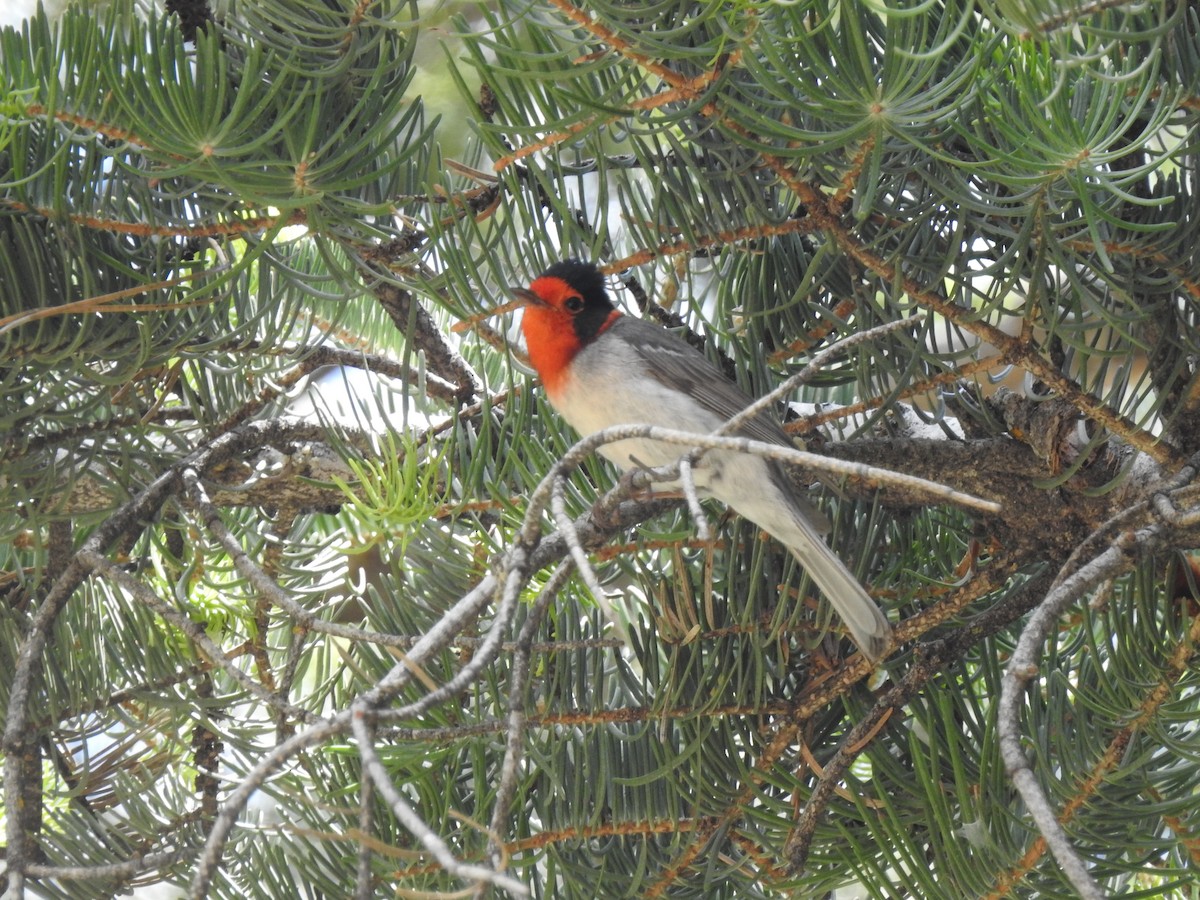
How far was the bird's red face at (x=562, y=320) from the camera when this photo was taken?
1.97 meters

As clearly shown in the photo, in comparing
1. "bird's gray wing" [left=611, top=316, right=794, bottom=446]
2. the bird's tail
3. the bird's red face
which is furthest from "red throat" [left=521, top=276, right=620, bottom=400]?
the bird's tail

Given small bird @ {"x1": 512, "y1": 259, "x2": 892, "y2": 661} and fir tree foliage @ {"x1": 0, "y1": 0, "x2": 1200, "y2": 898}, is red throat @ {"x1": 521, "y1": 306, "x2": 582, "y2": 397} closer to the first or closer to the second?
small bird @ {"x1": 512, "y1": 259, "x2": 892, "y2": 661}

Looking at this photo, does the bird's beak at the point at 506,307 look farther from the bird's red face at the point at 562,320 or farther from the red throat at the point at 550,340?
the red throat at the point at 550,340

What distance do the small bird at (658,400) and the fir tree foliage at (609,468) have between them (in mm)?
65

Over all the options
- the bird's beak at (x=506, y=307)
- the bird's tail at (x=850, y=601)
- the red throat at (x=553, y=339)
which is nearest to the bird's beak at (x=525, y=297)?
the bird's beak at (x=506, y=307)

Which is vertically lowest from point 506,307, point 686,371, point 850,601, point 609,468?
point 850,601

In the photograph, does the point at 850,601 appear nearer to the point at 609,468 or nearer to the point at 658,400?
the point at 609,468

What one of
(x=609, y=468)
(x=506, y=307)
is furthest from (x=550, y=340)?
(x=506, y=307)

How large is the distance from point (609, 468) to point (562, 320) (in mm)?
385

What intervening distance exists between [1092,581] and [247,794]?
0.83 m

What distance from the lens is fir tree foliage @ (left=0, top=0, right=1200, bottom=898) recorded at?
119 centimetres

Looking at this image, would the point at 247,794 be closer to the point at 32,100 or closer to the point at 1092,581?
the point at 1092,581

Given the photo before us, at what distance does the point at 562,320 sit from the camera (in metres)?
2.15

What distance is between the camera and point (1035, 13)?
1.03m
